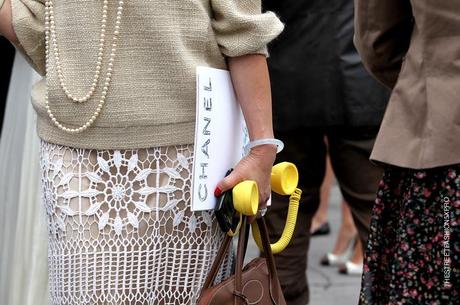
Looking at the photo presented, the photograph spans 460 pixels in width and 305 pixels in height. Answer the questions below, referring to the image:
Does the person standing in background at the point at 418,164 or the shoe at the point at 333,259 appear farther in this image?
the shoe at the point at 333,259

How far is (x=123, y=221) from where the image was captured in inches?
84.9

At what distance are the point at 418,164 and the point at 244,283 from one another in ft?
1.72

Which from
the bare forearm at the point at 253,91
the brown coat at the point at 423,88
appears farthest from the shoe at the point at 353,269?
the bare forearm at the point at 253,91

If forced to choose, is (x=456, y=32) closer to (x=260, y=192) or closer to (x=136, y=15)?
(x=260, y=192)

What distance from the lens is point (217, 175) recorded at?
223 cm

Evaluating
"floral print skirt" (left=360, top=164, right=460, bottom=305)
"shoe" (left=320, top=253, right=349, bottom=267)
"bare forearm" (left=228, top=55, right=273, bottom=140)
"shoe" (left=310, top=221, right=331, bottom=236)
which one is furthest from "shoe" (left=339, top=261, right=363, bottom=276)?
"bare forearm" (left=228, top=55, right=273, bottom=140)

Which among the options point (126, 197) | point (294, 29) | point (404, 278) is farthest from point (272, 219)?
point (126, 197)

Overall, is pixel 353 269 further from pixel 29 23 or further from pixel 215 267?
pixel 29 23

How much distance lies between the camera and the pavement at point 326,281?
4816mm

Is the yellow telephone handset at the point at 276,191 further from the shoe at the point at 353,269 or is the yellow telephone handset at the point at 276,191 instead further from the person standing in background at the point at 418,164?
the shoe at the point at 353,269

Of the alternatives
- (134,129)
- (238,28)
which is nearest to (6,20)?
(134,129)

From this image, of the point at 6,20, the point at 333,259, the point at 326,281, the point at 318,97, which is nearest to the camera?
the point at 6,20

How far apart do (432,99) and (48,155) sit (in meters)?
0.93

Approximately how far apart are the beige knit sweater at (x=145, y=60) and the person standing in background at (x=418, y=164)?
1.33 feet
